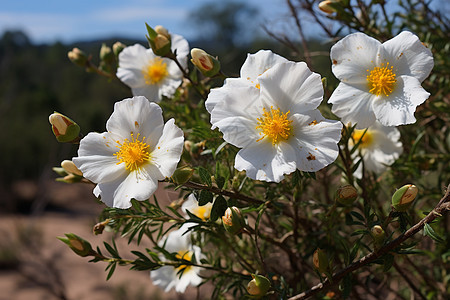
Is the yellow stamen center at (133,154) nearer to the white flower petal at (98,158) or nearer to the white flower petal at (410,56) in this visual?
the white flower petal at (98,158)

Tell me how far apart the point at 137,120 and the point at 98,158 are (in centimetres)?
8

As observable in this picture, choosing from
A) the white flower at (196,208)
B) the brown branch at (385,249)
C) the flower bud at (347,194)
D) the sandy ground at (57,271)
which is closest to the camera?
the brown branch at (385,249)

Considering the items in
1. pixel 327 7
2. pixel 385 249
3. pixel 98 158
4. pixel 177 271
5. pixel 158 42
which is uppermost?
pixel 327 7

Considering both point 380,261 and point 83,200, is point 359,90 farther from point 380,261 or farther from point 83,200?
point 83,200

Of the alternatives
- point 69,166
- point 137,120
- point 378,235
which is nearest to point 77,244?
point 69,166

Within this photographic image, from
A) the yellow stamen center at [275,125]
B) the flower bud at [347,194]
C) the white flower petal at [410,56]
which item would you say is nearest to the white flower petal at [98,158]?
the yellow stamen center at [275,125]

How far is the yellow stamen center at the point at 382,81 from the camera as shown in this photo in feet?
2.25

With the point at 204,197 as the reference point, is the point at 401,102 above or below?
above

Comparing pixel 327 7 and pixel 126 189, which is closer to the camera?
pixel 126 189

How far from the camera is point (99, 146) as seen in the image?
0.68m

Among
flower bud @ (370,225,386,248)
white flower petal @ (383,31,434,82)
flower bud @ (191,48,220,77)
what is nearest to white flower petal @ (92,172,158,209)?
flower bud @ (191,48,220,77)

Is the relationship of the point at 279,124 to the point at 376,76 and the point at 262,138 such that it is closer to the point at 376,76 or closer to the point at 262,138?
the point at 262,138

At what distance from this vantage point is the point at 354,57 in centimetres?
70

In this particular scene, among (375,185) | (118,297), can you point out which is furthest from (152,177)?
(118,297)
